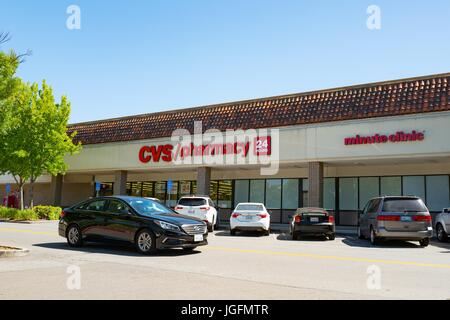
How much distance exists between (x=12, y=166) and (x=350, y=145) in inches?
910

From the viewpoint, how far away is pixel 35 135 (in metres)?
31.1

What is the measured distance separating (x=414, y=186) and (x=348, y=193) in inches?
161

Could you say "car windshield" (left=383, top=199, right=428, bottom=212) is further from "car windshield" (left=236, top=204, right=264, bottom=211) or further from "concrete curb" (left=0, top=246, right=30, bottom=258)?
"concrete curb" (left=0, top=246, right=30, bottom=258)

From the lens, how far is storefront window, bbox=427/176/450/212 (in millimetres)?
25523

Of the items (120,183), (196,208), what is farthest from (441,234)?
(120,183)

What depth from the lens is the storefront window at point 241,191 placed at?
3272cm

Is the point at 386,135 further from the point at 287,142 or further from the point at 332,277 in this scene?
the point at 332,277

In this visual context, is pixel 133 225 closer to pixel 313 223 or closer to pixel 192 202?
pixel 313 223

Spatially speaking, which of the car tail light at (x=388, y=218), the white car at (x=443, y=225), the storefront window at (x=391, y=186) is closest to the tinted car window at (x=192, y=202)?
the car tail light at (x=388, y=218)

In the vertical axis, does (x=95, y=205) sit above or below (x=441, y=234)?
above

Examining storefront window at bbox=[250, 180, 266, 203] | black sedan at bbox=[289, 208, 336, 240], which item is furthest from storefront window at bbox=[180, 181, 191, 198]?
black sedan at bbox=[289, 208, 336, 240]

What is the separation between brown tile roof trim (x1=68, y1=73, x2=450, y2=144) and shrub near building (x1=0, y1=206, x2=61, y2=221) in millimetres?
7887

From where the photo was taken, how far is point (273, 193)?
103 feet
